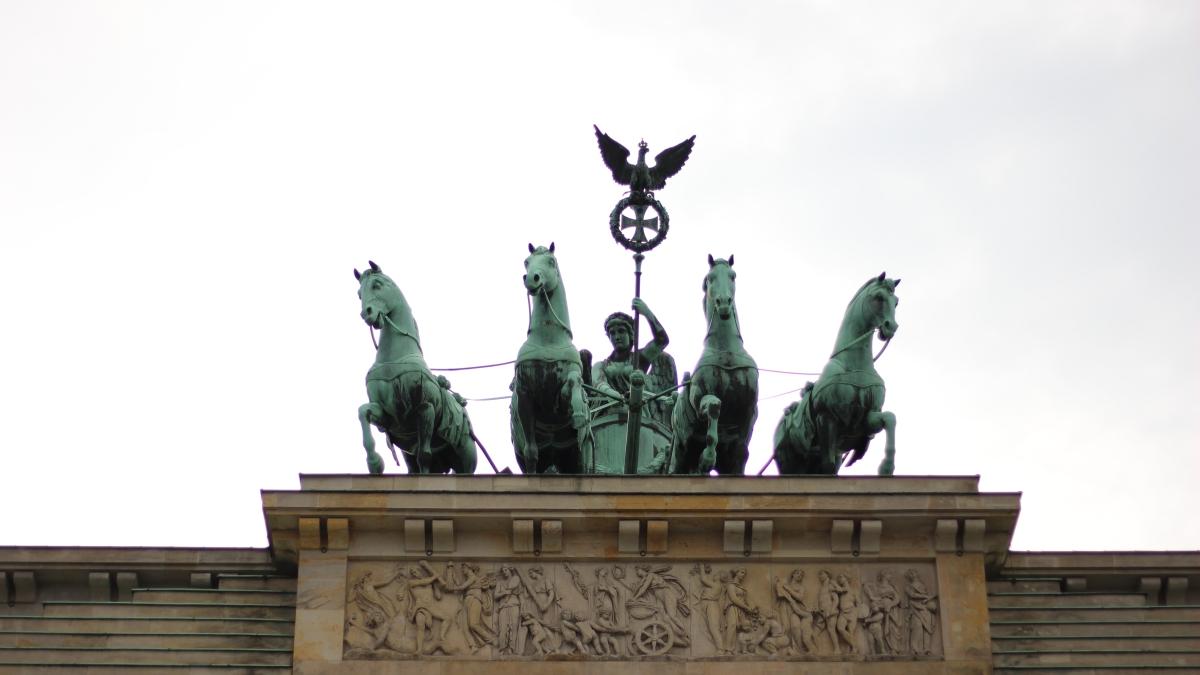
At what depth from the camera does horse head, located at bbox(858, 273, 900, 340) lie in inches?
1292

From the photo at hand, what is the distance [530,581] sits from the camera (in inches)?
1229

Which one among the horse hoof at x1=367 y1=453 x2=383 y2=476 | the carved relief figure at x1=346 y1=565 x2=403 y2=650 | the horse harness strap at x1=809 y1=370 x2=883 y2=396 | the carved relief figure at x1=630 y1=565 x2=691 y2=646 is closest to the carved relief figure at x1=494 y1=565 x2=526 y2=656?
the carved relief figure at x1=346 y1=565 x2=403 y2=650

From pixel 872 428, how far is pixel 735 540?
7.32 ft

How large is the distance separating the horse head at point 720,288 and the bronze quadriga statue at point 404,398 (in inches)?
115

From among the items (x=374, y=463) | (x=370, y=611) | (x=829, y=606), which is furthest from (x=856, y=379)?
(x=370, y=611)

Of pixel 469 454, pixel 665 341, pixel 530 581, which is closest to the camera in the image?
pixel 530 581

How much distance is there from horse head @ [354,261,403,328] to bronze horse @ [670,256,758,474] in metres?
3.21

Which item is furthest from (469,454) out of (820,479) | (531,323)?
(820,479)

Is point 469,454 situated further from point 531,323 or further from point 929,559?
point 929,559

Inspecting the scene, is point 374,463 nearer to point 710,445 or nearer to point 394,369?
point 394,369

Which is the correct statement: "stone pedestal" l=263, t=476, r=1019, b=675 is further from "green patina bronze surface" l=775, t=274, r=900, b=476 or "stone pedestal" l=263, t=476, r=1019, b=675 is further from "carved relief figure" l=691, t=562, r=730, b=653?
"green patina bronze surface" l=775, t=274, r=900, b=476

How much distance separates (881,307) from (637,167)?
5.10 metres

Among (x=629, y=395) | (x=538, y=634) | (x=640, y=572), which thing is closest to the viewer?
(x=538, y=634)

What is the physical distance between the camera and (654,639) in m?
30.9
